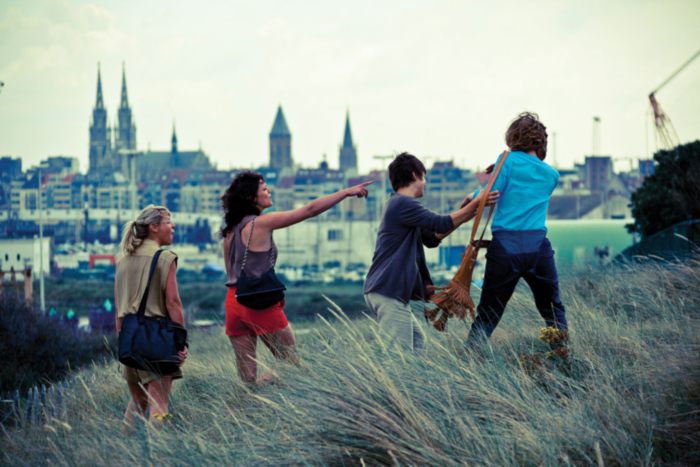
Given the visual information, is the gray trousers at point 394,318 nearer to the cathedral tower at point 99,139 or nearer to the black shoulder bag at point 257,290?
the black shoulder bag at point 257,290

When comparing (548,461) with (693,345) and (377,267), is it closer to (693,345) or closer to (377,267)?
(693,345)

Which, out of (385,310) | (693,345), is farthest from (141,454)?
(693,345)

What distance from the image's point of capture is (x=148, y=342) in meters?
3.59

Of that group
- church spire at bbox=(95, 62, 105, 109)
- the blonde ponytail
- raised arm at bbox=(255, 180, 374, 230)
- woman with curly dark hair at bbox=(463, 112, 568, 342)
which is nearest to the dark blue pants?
woman with curly dark hair at bbox=(463, 112, 568, 342)

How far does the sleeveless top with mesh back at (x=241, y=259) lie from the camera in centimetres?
390

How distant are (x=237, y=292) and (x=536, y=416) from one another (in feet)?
6.19

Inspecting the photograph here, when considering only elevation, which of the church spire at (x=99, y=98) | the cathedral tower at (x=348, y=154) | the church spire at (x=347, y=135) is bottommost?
the cathedral tower at (x=348, y=154)

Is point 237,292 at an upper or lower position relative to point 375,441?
upper

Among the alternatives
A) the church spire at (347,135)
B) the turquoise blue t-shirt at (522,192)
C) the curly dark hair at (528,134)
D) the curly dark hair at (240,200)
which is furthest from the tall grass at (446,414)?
the church spire at (347,135)

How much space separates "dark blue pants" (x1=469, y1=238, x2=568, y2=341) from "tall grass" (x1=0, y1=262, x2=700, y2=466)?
0.56ft

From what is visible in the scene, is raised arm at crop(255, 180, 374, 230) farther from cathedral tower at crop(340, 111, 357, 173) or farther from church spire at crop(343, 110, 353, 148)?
church spire at crop(343, 110, 353, 148)

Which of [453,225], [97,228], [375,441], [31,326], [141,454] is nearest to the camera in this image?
[375,441]

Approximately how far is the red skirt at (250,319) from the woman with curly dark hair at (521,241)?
120cm

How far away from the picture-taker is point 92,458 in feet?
9.73
